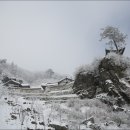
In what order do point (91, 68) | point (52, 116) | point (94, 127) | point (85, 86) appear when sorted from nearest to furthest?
point (94, 127) < point (52, 116) < point (85, 86) < point (91, 68)

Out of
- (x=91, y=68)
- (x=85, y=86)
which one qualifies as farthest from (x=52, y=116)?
(x=91, y=68)

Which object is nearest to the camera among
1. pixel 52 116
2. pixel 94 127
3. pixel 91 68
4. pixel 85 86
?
pixel 94 127

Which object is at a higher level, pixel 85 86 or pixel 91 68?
pixel 91 68

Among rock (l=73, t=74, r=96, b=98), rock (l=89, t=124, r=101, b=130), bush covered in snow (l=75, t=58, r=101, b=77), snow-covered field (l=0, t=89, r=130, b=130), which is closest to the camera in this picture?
snow-covered field (l=0, t=89, r=130, b=130)

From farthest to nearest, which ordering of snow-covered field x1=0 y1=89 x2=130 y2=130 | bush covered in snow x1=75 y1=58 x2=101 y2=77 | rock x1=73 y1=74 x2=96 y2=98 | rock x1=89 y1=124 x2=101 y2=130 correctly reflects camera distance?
bush covered in snow x1=75 y1=58 x2=101 y2=77
rock x1=73 y1=74 x2=96 y2=98
rock x1=89 y1=124 x2=101 y2=130
snow-covered field x1=0 y1=89 x2=130 y2=130

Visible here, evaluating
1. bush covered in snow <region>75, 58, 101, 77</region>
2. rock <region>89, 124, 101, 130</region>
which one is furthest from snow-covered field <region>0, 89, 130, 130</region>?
bush covered in snow <region>75, 58, 101, 77</region>

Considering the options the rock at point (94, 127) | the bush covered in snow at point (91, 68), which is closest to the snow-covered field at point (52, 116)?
the rock at point (94, 127)

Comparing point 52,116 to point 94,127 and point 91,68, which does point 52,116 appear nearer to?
point 94,127

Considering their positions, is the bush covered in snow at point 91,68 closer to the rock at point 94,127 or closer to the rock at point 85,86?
the rock at point 85,86

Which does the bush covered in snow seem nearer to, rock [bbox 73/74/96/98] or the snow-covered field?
rock [bbox 73/74/96/98]

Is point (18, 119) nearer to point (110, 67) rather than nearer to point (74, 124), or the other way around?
point (74, 124)

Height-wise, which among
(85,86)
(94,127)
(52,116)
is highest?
(85,86)

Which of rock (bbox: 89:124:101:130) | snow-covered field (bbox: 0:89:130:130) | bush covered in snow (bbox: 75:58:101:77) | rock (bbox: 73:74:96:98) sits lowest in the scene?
rock (bbox: 89:124:101:130)

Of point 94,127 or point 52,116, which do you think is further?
point 52,116
